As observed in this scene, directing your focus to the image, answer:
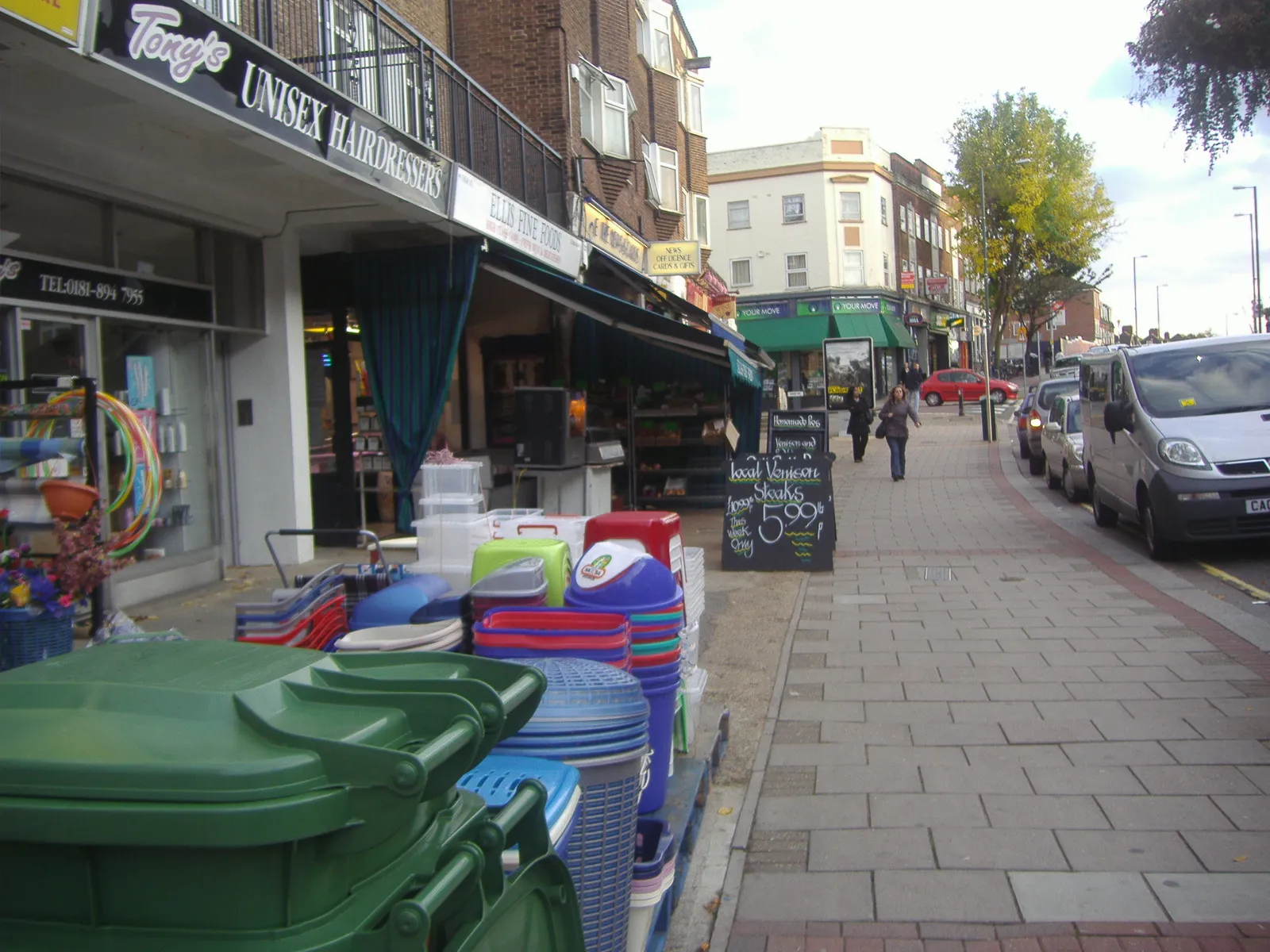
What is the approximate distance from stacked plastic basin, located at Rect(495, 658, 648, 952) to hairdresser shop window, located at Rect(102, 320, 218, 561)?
609 cm

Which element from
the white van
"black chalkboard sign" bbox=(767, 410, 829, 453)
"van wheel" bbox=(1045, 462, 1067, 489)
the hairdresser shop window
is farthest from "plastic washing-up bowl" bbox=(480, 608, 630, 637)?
"van wheel" bbox=(1045, 462, 1067, 489)

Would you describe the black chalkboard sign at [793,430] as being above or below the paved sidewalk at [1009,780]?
above

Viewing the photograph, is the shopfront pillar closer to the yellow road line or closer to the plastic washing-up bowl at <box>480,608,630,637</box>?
the plastic washing-up bowl at <box>480,608,630,637</box>

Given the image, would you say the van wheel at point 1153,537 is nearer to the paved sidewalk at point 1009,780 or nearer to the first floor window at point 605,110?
the paved sidewalk at point 1009,780

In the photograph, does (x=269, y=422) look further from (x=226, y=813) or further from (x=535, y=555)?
(x=226, y=813)

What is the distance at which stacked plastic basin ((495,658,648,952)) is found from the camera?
2.99m

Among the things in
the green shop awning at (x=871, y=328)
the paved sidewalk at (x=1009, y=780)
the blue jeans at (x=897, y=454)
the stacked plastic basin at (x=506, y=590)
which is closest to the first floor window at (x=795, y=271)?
the green shop awning at (x=871, y=328)

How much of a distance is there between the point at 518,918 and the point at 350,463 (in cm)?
1096

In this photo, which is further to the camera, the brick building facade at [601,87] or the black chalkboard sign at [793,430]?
the brick building facade at [601,87]

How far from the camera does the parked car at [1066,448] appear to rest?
657 inches

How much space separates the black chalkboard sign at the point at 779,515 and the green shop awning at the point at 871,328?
3442 centimetres

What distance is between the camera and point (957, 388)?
144 ft

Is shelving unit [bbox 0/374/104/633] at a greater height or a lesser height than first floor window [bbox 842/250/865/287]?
lesser

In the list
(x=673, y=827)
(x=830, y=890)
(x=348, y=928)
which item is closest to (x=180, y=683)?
(x=348, y=928)
